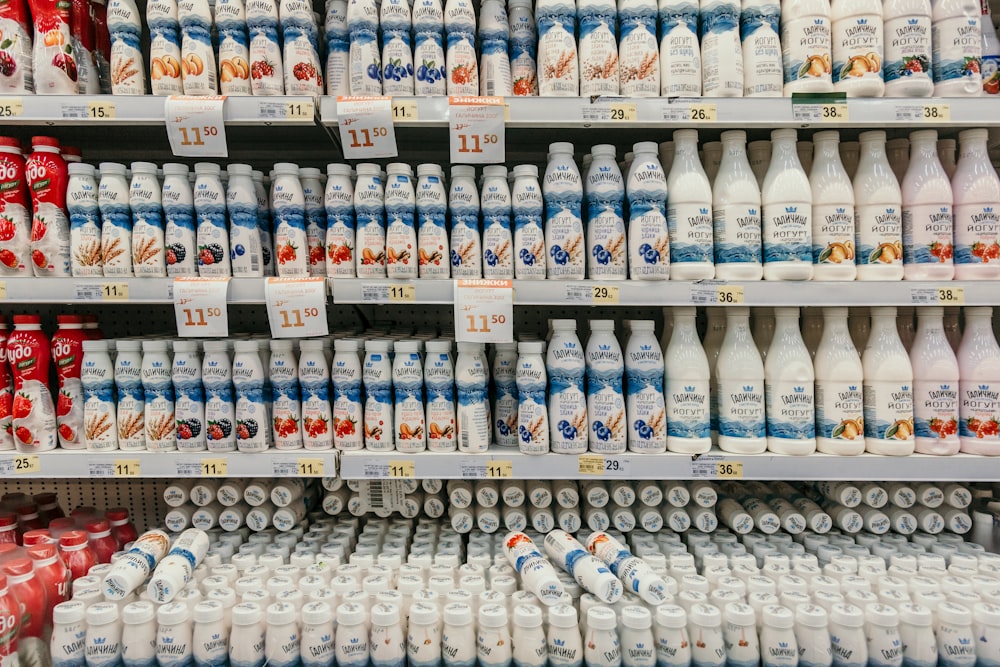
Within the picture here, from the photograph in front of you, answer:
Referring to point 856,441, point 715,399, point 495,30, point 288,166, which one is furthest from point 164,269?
point 856,441

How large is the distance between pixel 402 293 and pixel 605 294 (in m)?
0.50

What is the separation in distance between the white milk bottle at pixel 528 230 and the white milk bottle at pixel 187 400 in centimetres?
86

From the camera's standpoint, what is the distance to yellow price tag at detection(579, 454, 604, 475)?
1.46 metres

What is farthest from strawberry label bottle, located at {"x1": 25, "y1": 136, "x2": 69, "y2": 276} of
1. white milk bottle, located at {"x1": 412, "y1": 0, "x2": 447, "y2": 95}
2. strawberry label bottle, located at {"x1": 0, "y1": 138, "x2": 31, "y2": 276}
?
white milk bottle, located at {"x1": 412, "y1": 0, "x2": 447, "y2": 95}

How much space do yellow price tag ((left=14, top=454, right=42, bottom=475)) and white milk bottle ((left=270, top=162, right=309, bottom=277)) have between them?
→ 0.75 m

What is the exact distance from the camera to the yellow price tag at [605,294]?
4.76 ft

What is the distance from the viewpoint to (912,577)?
52.1 inches

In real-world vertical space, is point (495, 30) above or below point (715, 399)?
above

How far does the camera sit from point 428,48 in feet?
4.85

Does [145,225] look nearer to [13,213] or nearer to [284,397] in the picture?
[13,213]

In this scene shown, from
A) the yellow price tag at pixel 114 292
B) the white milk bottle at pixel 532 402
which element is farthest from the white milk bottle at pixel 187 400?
the white milk bottle at pixel 532 402

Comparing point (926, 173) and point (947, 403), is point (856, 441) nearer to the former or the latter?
point (947, 403)

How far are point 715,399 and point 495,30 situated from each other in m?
1.12

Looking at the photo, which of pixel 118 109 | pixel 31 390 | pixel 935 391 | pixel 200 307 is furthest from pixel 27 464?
pixel 935 391
